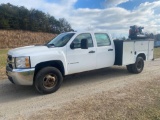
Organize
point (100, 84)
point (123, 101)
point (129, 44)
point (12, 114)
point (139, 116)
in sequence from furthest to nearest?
point (129, 44), point (100, 84), point (123, 101), point (12, 114), point (139, 116)

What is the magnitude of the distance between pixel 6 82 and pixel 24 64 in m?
2.28

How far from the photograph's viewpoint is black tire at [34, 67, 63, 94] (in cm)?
515

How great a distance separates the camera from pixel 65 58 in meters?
5.66

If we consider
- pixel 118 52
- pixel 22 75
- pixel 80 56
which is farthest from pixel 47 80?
pixel 118 52

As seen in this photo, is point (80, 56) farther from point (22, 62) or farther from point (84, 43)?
point (22, 62)

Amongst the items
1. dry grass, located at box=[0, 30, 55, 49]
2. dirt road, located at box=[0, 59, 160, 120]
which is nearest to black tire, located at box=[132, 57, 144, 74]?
dirt road, located at box=[0, 59, 160, 120]

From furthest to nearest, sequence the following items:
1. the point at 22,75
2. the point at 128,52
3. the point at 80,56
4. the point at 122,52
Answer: the point at 128,52 → the point at 122,52 → the point at 80,56 → the point at 22,75

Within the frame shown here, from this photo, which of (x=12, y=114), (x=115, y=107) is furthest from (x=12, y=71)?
(x=115, y=107)

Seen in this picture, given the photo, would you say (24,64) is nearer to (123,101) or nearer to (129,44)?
(123,101)

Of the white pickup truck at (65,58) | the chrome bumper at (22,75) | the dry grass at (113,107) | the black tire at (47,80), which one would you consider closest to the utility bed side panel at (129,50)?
the white pickup truck at (65,58)

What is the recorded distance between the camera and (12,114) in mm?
4035

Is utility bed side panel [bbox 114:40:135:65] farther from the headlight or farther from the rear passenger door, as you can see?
the headlight

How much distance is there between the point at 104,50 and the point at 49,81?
248cm

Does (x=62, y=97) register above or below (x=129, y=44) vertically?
below
